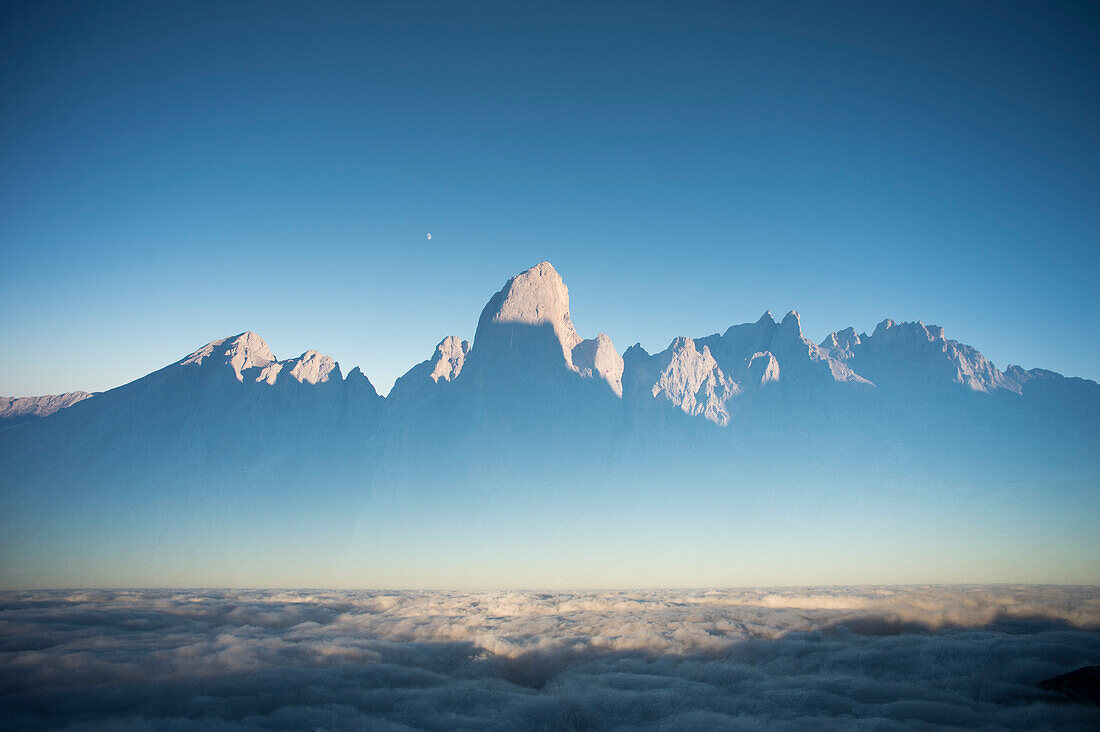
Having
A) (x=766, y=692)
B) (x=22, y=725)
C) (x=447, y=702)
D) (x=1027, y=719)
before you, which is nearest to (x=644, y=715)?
(x=766, y=692)

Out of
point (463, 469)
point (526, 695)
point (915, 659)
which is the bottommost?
point (526, 695)

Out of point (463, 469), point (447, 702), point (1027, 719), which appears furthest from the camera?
point (463, 469)

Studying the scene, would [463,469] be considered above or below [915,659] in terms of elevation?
above

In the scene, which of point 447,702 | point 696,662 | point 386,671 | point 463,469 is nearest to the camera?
point 447,702

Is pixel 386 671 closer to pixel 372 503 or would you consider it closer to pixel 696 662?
pixel 696 662

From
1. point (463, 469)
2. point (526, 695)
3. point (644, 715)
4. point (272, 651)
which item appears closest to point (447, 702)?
point (526, 695)

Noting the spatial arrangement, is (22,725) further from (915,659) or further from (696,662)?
(915,659)

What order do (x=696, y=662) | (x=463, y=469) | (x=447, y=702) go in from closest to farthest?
(x=447, y=702) → (x=696, y=662) → (x=463, y=469)

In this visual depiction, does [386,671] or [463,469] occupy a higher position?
[463,469]

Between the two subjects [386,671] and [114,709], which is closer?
[114,709]
